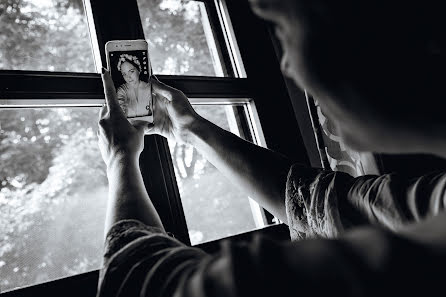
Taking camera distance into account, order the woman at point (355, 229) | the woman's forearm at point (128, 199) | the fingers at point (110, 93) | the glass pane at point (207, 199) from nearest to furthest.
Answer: the woman at point (355, 229), the woman's forearm at point (128, 199), the fingers at point (110, 93), the glass pane at point (207, 199)

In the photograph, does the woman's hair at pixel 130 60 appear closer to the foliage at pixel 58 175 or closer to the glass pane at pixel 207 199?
the foliage at pixel 58 175

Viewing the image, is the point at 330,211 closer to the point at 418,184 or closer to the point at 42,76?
the point at 418,184

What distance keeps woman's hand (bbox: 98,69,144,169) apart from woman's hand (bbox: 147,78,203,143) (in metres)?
0.12

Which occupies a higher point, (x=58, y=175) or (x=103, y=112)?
(x=103, y=112)

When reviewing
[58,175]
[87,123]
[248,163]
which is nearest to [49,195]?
[58,175]

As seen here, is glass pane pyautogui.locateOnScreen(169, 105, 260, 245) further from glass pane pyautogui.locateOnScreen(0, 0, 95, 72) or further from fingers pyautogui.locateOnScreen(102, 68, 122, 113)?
glass pane pyautogui.locateOnScreen(0, 0, 95, 72)

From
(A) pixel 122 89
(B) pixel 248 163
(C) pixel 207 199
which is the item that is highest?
(A) pixel 122 89

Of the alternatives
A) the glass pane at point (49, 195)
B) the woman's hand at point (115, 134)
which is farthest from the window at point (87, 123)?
the woman's hand at point (115, 134)

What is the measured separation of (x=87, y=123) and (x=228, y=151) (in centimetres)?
49

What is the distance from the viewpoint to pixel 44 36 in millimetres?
1105

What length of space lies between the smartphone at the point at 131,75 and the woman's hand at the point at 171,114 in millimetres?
49

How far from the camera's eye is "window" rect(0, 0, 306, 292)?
94 cm

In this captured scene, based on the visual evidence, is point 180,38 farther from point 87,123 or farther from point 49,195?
point 49,195

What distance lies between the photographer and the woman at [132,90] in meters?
1.04
